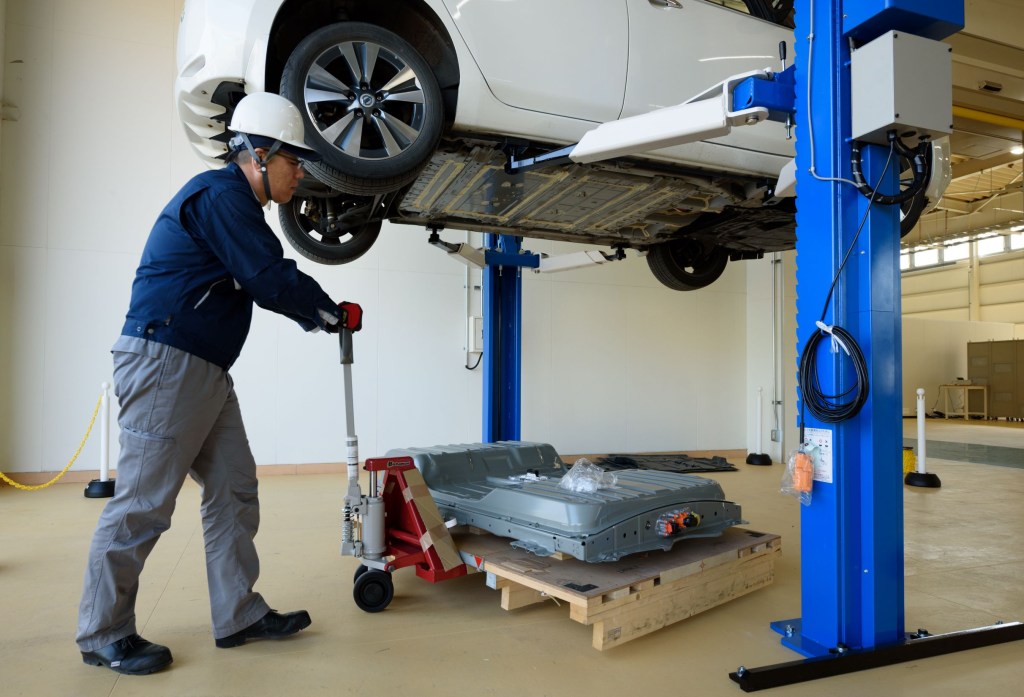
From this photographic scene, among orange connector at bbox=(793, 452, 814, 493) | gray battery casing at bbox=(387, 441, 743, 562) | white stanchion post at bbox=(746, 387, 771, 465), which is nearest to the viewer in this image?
orange connector at bbox=(793, 452, 814, 493)

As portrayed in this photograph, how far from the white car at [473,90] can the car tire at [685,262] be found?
930 millimetres

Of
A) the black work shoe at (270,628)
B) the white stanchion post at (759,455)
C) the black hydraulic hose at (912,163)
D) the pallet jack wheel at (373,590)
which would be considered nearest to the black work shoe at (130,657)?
the black work shoe at (270,628)

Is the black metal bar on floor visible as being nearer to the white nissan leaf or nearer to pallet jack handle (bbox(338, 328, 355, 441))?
pallet jack handle (bbox(338, 328, 355, 441))

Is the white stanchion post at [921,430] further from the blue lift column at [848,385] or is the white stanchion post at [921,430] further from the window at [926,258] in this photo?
the window at [926,258]

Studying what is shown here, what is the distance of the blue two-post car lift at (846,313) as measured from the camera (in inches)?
82.5

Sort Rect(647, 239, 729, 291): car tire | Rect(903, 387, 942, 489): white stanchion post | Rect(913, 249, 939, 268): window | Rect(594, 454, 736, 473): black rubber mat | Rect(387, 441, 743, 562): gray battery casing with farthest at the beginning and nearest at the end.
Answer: Rect(913, 249, 939, 268): window
Rect(594, 454, 736, 473): black rubber mat
Rect(903, 387, 942, 489): white stanchion post
Rect(647, 239, 729, 291): car tire
Rect(387, 441, 743, 562): gray battery casing

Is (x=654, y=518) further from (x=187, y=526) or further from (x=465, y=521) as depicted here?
(x=187, y=526)

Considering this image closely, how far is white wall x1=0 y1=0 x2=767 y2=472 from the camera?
18.7 feet

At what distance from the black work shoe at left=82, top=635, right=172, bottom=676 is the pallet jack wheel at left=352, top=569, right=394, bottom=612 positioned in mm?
704

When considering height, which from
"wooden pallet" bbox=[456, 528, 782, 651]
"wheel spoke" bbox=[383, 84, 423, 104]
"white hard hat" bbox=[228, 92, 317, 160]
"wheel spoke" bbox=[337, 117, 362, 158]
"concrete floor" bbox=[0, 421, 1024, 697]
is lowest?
"concrete floor" bbox=[0, 421, 1024, 697]

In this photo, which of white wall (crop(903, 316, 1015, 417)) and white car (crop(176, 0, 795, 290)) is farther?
white wall (crop(903, 316, 1015, 417))

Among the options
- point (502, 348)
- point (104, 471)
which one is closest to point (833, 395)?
point (502, 348)

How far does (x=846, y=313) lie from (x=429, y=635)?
1.85 metres

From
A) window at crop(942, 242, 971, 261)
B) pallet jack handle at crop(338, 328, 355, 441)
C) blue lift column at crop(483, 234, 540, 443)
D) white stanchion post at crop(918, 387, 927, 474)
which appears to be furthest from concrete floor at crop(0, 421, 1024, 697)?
window at crop(942, 242, 971, 261)
